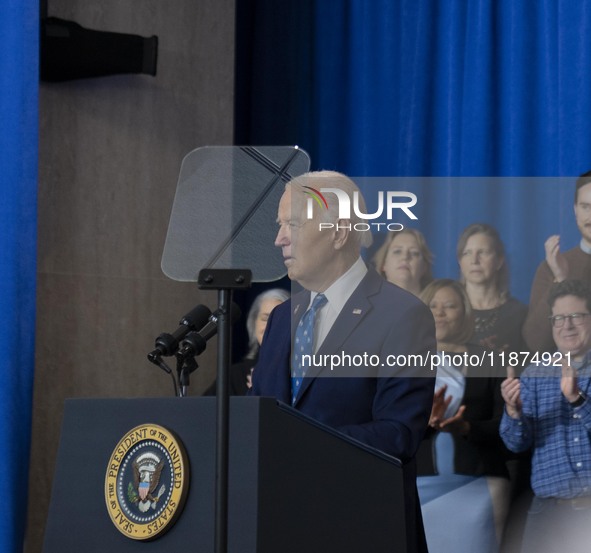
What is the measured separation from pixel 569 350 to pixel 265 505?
2118 millimetres

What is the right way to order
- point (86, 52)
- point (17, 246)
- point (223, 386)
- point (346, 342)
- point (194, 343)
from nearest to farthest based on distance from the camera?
point (223, 386), point (194, 343), point (346, 342), point (17, 246), point (86, 52)

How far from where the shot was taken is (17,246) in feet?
11.3

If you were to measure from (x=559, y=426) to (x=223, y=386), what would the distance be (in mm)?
2203

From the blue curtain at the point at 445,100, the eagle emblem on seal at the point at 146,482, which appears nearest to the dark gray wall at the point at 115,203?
the blue curtain at the point at 445,100

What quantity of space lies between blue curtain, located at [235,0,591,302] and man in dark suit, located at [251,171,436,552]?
1405 millimetres

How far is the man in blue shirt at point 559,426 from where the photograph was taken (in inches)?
125

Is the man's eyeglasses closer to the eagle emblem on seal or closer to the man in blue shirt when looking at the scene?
the man in blue shirt

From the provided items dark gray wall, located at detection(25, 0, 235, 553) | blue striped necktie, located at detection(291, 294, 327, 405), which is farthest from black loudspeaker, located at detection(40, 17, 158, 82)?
blue striped necktie, located at detection(291, 294, 327, 405)

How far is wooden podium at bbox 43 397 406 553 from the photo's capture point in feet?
4.42

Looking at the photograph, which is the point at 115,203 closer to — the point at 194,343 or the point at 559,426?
the point at 559,426

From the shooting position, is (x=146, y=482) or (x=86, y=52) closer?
(x=146, y=482)

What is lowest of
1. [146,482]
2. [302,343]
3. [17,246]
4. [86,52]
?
[146,482]

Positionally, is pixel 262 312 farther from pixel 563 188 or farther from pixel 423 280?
pixel 563 188

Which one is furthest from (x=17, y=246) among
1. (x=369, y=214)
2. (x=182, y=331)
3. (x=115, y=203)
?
(x=182, y=331)
